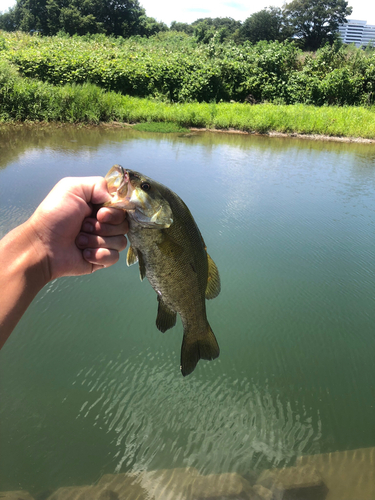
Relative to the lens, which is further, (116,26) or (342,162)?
(116,26)

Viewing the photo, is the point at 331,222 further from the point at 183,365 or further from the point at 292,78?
the point at 292,78

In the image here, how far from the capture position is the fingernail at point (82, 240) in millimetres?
1506

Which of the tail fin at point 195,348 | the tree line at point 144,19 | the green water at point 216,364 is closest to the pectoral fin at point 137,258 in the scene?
the tail fin at point 195,348

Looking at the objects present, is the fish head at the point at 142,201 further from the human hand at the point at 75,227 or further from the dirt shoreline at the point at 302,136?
the dirt shoreline at the point at 302,136

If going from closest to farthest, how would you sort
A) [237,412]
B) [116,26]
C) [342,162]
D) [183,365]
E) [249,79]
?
[183,365] < [237,412] < [342,162] < [249,79] < [116,26]

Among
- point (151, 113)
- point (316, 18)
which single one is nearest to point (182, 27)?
point (316, 18)

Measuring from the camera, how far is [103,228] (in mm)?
1427

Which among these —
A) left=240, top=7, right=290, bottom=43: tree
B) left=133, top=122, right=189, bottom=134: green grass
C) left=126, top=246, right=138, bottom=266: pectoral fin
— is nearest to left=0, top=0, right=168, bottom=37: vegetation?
left=240, top=7, right=290, bottom=43: tree

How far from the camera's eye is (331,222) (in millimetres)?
5273

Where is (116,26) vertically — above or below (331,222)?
above

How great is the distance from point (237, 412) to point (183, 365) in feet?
4.96

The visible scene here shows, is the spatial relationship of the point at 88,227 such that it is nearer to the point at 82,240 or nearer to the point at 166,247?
the point at 82,240

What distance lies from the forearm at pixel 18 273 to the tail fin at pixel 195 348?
61 centimetres

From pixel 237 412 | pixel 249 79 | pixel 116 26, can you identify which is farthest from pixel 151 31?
pixel 237 412
